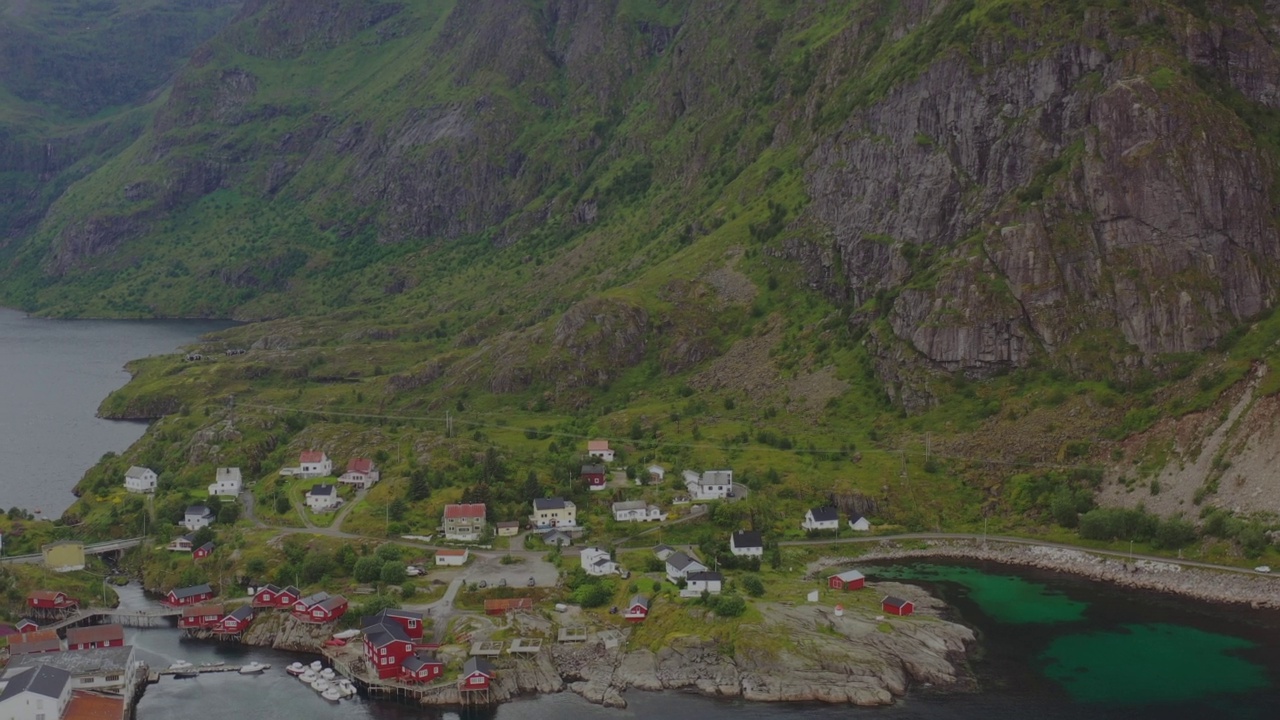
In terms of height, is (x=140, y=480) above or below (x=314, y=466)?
below

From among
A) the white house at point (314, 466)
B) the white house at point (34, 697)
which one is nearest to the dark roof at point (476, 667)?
the white house at point (34, 697)

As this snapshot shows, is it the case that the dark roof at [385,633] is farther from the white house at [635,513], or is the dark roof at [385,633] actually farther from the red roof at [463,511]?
the white house at [635,513]

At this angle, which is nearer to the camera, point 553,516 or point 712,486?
point 553,516

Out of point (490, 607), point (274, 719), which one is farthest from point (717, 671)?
point (274, 719)

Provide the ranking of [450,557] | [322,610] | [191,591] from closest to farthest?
[322,610] → [191,591] → [450,557]

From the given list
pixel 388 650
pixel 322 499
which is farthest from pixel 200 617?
pixel 322 499

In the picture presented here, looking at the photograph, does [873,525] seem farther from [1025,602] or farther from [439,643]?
[439,643]

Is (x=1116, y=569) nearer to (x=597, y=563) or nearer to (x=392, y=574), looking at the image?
(x=597, y=563)
